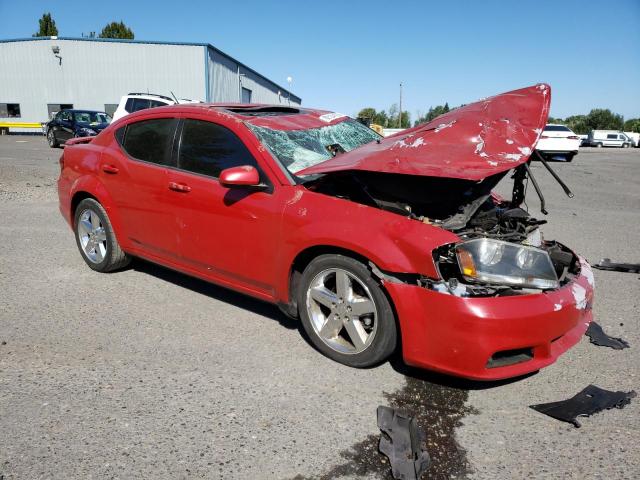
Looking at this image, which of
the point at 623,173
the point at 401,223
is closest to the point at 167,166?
the point at 401,223

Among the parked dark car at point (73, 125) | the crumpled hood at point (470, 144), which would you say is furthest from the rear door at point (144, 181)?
the parked dark car at point (73, 125)

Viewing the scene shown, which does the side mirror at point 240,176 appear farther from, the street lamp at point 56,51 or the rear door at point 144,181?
the street lamp at point 56,51

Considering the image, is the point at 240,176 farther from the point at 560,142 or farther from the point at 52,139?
the point at 52,139

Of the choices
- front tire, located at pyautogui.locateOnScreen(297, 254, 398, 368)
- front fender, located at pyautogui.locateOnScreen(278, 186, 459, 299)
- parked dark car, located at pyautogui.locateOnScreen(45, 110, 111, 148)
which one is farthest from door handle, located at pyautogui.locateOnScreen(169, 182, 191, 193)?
parked dark car, located at pyautogui.locateOnScreen(45, 110, 111, 148)

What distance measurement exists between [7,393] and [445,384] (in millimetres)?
2506

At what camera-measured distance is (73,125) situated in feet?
63.7

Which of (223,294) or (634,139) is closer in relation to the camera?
(223,294)

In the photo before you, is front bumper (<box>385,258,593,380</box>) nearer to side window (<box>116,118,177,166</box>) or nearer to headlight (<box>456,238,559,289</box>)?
headlight (<box>456,238,559,289</box>)

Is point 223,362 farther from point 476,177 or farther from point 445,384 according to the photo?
point 476,177

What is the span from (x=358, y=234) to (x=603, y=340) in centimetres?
206

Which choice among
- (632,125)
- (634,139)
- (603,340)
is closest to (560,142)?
(603,340)

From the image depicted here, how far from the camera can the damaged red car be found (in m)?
2.62

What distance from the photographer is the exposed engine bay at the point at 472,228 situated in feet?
8.74

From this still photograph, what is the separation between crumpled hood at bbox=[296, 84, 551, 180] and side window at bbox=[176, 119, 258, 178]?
1.70 feet
